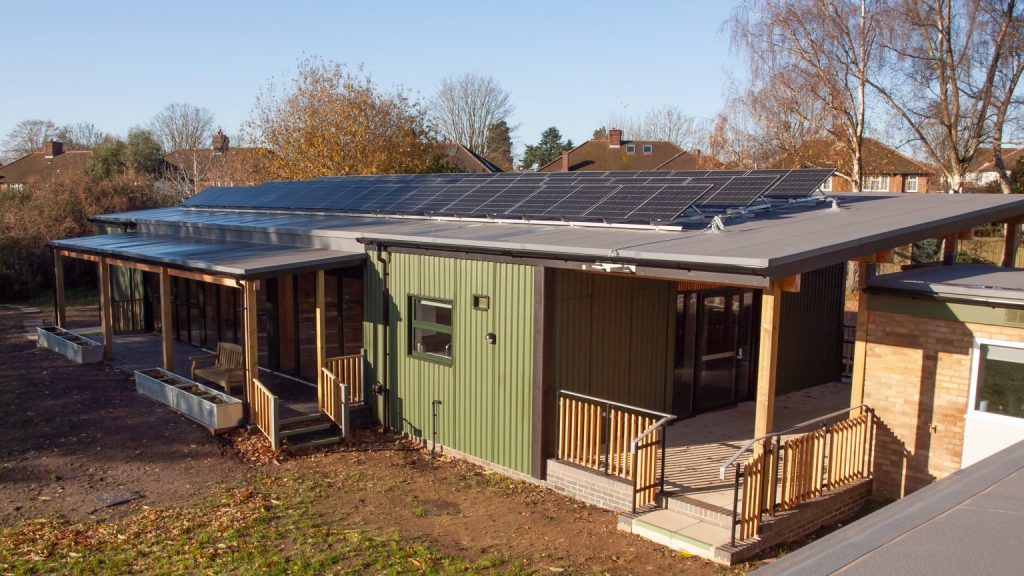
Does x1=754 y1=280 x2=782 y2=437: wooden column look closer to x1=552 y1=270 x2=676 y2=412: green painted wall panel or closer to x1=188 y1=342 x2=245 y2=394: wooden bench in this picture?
x1=552 y1=270 x2=676 y2=412: green painted wall panel

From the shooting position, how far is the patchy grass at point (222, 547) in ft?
23.0

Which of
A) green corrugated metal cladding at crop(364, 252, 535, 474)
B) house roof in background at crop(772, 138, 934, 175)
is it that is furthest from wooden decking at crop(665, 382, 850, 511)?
house roof in background at crop(772, 138, 934, 175)

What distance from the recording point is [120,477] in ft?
31.4

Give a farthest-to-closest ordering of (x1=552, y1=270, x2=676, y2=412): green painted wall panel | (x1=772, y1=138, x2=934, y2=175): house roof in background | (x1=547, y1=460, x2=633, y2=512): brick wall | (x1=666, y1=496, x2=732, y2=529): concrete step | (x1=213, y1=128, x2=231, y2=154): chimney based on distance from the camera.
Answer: (x1=213, y1=128, x2=231, y2=154): chimney → (x1=772, y1=138, x2=934, y2=175): house roof in background → (x1=552, y1=270, x2=676, y2=412): green painted wall panel → (x1=547, y1=460, x2=633, y2=512): brick wall → (x1=666, y1=496, x2=732, y2=529): concrete step

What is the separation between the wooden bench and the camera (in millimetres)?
12367

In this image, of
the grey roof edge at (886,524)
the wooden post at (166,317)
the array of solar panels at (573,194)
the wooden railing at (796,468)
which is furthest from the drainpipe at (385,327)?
the grey roof edge at (886,524)

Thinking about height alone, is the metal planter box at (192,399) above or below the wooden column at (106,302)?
below

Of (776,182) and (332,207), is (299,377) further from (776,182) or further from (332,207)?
(776,182)

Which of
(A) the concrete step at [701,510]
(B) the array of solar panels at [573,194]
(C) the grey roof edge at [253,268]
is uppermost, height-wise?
(B) the array of solar panels at [573,194]

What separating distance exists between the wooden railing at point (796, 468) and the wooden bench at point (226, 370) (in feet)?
26.1

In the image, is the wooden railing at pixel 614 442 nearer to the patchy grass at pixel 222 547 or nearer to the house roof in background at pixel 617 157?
the patchy grass at pixel 222 547

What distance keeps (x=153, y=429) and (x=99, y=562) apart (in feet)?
14.7

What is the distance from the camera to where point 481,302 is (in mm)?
9961

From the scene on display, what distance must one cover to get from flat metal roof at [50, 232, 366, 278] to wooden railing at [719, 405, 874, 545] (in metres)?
6.88
